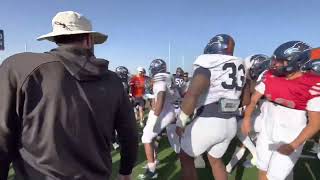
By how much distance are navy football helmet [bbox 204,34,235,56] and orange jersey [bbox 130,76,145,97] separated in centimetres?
857

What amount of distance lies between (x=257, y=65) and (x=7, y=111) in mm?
5298

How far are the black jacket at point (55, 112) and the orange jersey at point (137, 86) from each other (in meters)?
10.8

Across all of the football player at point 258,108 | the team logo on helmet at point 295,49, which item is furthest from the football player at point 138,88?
the team logo on helmet at point 295,49

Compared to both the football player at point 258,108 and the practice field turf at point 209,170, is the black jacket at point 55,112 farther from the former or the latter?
the football player at point 258,108

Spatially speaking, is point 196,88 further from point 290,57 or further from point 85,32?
point 85,32

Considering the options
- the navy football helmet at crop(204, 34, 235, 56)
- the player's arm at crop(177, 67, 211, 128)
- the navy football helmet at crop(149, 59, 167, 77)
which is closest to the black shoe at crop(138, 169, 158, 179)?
the navy football helmet at crop(149, 59, 167, 77)

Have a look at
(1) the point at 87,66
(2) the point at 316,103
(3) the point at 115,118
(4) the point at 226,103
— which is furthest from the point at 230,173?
(1) the point at 87,66

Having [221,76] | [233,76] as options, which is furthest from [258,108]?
[221,76]

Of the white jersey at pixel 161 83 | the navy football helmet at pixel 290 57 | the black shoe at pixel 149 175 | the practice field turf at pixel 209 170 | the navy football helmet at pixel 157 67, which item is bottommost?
the practice field turf at pixel 209 170

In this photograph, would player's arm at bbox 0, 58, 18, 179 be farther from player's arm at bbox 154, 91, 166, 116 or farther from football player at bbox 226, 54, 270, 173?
football player at bbox 226, 54, 270, 173

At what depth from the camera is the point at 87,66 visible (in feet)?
6.44

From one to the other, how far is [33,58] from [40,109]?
271mm

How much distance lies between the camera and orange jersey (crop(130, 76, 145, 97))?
12.9m

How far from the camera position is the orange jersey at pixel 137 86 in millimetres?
12852
